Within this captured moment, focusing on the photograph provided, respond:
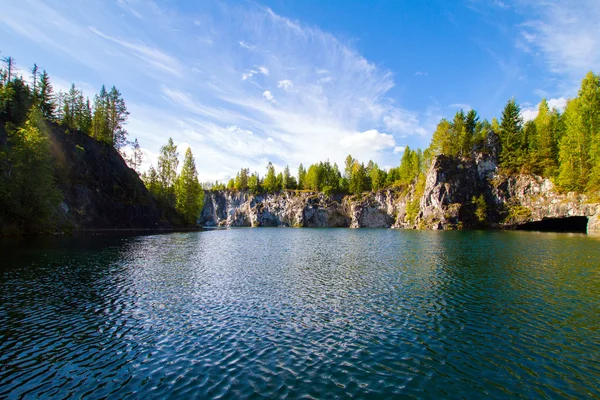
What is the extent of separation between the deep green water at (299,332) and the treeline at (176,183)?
78433 millimetres

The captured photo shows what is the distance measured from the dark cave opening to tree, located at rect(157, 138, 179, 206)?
122 m

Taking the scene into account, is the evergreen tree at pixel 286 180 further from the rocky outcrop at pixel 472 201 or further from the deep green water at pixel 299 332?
the deep green water at pixel 299 332

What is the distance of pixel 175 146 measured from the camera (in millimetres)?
111938

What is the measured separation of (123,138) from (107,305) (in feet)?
348

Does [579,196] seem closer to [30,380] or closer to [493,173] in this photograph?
[493,173]

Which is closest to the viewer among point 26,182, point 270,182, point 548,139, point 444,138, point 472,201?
point 26,182

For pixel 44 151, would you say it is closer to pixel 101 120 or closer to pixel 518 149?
pixel 101 120

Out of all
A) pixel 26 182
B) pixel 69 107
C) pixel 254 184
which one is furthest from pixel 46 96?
pixel 254 184

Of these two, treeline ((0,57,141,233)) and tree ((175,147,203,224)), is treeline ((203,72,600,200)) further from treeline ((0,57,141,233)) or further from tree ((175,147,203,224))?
treeline ((0,57,141,233))

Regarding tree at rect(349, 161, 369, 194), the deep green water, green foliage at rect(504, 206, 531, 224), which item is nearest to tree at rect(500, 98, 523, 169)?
green foliage at rect(504, 206, 531, 224)

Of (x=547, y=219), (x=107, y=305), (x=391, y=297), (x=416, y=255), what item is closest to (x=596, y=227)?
(x=547, y=219)

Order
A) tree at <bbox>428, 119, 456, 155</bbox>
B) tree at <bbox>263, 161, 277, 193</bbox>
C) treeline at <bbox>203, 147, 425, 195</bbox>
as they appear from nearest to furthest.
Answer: tree at <bbox>428, 119, 456, 155</bbox> → treeline at <bbox>203, 147, 425, 195</bbox> → tree at <bbox>263, 161, 277, 193</bbox>

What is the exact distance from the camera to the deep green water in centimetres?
1153

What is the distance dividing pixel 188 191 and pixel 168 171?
11.6 metres
